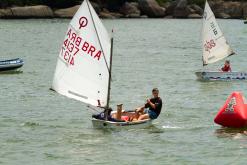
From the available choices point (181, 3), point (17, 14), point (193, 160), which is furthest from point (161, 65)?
point (181, 3)

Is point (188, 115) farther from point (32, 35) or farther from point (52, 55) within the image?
point (32, 35)

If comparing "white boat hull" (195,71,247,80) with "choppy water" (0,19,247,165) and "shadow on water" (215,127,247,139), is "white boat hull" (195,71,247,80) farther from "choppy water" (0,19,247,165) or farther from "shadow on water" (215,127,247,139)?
"shadow on water" (215,127,247,139)

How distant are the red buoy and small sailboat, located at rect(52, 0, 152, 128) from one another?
3.12 meters

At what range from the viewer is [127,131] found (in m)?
32.3

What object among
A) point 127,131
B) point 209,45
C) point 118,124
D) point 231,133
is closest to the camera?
point 118,124

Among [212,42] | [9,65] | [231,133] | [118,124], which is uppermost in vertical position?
[212,42]

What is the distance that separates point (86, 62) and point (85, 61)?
58 mm

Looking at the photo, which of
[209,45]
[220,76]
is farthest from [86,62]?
[209,45]

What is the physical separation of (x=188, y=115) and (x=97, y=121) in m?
7.60

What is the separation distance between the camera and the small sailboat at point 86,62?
32812 millimetres

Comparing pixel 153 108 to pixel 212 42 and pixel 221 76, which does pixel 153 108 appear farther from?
pixel 212 42

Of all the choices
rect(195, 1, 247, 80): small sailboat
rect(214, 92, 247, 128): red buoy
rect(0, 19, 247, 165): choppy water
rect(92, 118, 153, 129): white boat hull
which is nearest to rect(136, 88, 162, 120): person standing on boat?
rect(92, 118, 153, 129): white boat hull

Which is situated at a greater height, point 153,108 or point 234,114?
point 153,108

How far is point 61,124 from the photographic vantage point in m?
35.4
